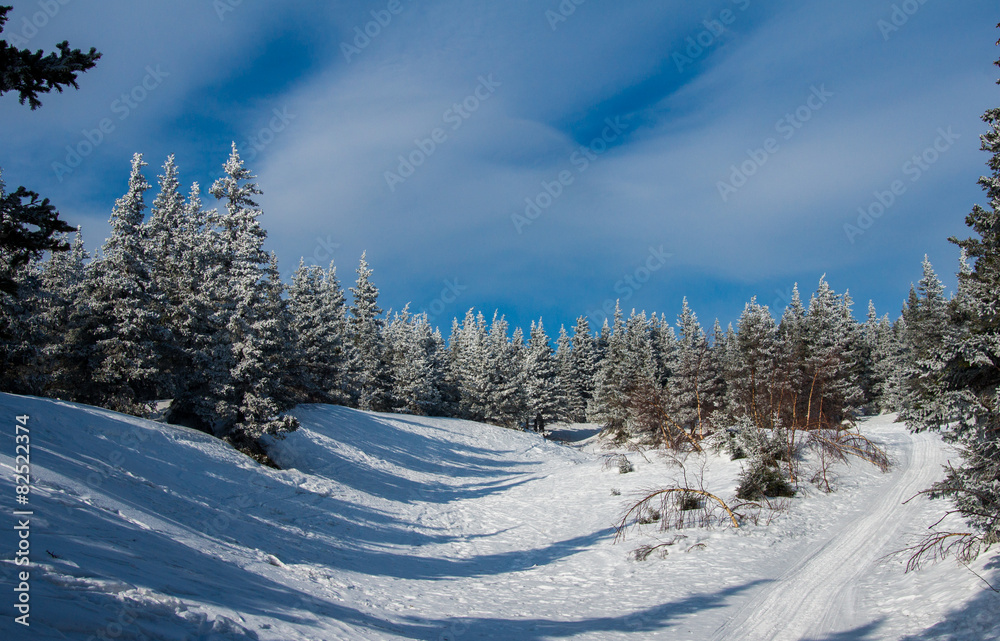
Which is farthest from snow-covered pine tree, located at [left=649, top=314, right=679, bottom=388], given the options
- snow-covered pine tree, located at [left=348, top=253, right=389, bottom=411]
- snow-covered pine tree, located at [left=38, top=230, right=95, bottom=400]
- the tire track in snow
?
snow-covered pine tree, located at [left=38, top=230, right=95, bottom=400]

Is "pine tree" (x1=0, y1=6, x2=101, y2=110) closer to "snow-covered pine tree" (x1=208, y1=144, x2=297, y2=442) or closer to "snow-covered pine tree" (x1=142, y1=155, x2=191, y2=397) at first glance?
"snow-covered pine tree" (x1=208, y1=144, x2=297, y2=442)

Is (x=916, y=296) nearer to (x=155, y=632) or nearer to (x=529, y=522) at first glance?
(x=529, y=522)

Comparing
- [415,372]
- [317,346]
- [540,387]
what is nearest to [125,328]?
[317,346]

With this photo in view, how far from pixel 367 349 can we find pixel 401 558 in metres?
34.0

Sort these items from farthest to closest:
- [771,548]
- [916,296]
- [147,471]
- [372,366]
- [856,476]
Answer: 1. [916,296]
2. [372,366]
3. [856,476]
4. [771,548]
5. [147,471]

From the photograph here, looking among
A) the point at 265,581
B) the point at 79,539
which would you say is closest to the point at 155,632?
the point at 79,539

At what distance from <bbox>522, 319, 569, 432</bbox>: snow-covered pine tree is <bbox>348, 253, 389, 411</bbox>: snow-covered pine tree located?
15279 mm

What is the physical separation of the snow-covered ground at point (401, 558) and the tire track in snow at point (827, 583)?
6 cm

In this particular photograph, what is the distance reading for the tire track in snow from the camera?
33.7 feet

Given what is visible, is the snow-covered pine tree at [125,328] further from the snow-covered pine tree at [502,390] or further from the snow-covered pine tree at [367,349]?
the snow-covered pine tree at [502,390]

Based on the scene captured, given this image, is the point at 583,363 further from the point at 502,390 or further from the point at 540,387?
the point at 502,390

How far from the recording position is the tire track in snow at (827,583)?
1026 centimetres

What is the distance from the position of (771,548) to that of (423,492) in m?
15.4

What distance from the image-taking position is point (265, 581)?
1016 centimetres
